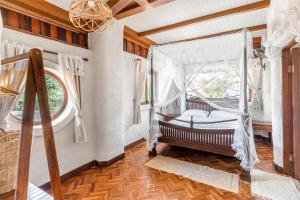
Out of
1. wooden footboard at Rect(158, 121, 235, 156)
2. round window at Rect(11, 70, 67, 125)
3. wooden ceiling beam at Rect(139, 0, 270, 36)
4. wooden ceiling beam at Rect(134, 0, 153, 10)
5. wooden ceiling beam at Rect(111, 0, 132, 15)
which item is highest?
wooden ceiling beam at Rect(139, 0, 270, 36)

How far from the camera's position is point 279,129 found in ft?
9.15

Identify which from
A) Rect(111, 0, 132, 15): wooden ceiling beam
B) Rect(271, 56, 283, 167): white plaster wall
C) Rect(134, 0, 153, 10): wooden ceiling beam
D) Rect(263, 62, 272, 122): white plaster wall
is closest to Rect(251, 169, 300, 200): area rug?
Rect(271, 56, 283, 167): white plaster wall

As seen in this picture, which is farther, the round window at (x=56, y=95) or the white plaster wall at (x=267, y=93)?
the white plaster wall at (x=267, y=93)

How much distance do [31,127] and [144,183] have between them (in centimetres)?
214

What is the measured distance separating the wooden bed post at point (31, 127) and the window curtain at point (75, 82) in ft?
6.44

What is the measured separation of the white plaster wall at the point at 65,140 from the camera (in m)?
2.34

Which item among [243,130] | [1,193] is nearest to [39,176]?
[1,193]

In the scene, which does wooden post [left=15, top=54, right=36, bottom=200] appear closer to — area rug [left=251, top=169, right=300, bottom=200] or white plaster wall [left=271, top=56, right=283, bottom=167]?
area rug [left=251, top=169, right=300, bottom=200]

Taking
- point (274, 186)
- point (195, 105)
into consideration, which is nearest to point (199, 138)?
point (274, 186)

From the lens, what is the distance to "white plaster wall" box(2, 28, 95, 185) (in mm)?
2344

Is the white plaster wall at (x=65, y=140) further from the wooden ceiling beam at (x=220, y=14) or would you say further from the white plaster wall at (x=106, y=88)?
the wooden ceiling beam at (x=220, y=14)

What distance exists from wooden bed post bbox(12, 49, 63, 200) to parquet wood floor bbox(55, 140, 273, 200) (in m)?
1.67

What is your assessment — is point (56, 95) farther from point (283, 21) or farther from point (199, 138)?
point (283, 21)

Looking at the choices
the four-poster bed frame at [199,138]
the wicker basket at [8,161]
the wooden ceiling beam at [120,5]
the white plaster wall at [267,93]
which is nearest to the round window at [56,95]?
the wicker basket at [8,161]
